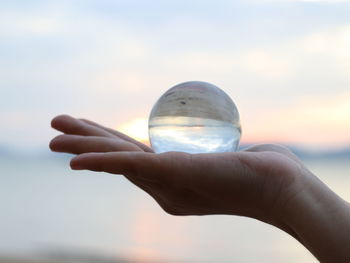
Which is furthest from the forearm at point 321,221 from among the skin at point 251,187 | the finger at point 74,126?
the finger at point 74,126

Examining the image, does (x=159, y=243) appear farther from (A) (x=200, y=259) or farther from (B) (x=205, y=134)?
(B) (x=205, y=134)

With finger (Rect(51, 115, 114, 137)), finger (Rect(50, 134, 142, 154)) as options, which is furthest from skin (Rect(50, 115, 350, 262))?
finger (Rect(51, 115, 114, 137))

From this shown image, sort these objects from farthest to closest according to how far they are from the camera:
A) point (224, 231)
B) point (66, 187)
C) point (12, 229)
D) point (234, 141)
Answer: point (66, 187) < point (12, 229) < point (224, 231) < point (234, 141)

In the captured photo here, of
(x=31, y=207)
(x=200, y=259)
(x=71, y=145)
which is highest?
(x=31, y=207)

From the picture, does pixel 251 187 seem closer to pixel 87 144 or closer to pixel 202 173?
pixel 202 173

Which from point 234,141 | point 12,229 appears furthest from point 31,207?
point 234,141

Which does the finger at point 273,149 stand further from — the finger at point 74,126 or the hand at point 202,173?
the finger at point 74,126

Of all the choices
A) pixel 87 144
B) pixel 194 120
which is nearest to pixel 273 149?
pixel 194 120
